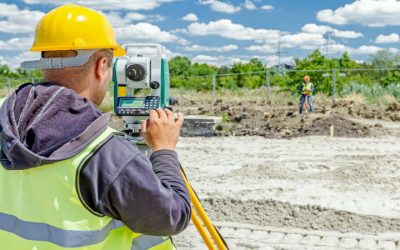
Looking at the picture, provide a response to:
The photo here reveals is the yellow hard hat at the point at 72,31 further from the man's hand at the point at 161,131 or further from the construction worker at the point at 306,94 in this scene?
the construction worker at the point at 306,94

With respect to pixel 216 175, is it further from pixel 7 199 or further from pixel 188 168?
pixel 7 199

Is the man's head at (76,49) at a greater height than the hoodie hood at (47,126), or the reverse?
the man's head at (76,49)

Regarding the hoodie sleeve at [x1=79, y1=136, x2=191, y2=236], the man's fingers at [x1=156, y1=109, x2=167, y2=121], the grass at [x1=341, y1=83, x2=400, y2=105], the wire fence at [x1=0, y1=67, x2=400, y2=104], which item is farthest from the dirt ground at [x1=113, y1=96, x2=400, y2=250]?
the wire fence at [x1=0, y1=67, x2=400, y2=104]

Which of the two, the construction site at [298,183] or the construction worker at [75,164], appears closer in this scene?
the construction worker at [75,164]

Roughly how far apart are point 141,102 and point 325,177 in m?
4.99

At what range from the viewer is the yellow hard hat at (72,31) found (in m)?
1.48

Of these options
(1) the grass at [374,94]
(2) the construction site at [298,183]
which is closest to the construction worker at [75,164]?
(2) the construction site at [298,183]

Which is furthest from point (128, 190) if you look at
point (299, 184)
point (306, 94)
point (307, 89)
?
point (306, 94)

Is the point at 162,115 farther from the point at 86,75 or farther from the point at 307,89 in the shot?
the point at 307,89

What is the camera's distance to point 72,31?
4.89 feet

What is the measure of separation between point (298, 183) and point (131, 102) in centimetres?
452

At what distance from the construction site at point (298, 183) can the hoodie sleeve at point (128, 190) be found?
3.32 meters

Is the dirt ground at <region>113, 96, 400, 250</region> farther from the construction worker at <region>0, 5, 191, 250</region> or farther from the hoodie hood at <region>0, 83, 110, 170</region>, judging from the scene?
the hoodie hood at <region>0, 83, 110, 170</region>

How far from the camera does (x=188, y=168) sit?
8.35 meters
